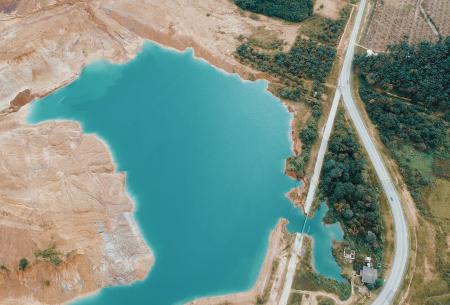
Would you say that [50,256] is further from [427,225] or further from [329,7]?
[329,7]

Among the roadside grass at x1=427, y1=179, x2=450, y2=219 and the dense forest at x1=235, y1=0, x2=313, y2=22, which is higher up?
the dense forest at x1=235, y1=0, x2=313, y2=22

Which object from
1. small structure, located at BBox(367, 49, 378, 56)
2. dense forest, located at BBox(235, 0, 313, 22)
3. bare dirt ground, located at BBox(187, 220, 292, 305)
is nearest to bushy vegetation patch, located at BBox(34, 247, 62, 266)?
bare dirt ground, located at BBox(187, 220, 292, 305)

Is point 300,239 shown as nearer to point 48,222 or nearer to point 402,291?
point 402,291

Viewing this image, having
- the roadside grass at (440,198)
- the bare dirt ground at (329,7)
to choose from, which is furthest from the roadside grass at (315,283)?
the bare dirt ground at (329,7)

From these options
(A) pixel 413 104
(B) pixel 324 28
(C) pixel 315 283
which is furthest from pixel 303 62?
(C) pixel 315 283

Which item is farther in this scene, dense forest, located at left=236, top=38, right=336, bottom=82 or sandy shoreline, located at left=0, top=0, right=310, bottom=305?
dense forest, located at left=236, top=38, right=336, bottom=82

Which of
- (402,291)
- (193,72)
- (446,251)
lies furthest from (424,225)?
(193,72)

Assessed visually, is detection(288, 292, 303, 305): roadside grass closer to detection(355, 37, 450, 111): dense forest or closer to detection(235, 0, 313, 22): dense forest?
detection(355, 37, 450, 111): dense forest
